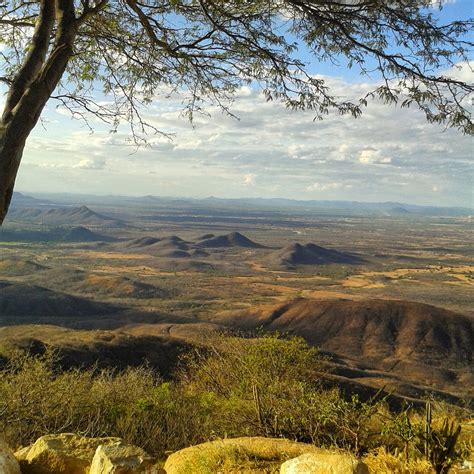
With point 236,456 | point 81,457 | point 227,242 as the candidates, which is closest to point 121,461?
point 81,457

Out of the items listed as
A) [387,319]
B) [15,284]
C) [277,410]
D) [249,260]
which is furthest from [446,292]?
[277,410]

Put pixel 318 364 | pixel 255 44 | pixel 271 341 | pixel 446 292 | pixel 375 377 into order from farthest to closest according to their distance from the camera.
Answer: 1. pixel 446 292
2. pixel 375 377
3. pixel 318 364
4. pixel 271 341
5. pixel 255 44

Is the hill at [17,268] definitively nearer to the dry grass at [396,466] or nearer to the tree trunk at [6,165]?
the tree trunk at [6,165]

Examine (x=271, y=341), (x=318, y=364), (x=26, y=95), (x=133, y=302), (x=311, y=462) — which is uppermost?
(x=26, y=95)

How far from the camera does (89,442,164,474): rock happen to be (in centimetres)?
408

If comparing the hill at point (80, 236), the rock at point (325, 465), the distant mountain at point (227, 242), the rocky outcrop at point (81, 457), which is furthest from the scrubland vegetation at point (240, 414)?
the hill at point (80, 236)

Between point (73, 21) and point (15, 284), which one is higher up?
point (73, 21)

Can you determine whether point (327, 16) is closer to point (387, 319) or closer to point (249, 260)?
point (387, 319)

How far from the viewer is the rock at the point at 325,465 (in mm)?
3510

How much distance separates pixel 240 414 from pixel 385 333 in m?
39.8

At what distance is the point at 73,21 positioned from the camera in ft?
15.6

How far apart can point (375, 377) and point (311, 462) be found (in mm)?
30804

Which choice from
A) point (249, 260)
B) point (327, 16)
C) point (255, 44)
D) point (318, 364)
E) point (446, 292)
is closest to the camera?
point (327, 16)

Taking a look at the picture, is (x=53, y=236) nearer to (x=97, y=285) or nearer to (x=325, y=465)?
(x=97, y=285)
